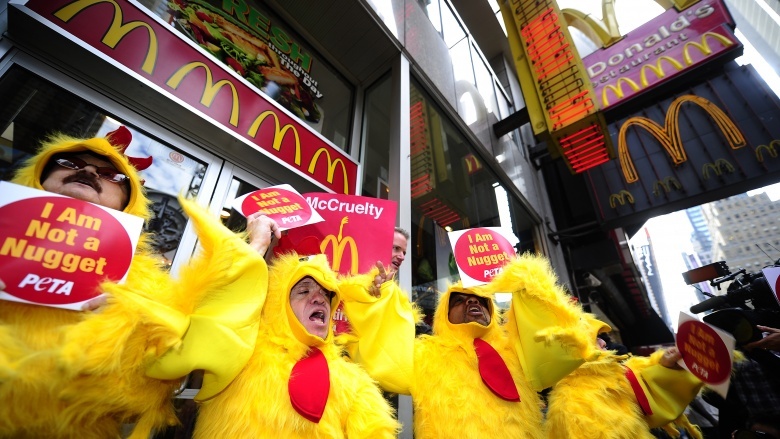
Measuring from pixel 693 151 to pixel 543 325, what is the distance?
699cm

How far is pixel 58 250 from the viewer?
93 centimetres

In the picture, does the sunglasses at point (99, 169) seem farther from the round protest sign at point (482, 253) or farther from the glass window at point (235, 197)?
the round protest sign at point (482, 253)

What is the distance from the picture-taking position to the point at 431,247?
4254 mm

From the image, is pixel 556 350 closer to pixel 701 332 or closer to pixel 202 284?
pixel 701 332

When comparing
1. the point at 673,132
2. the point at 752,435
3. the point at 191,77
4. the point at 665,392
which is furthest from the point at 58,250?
the point at 673,132

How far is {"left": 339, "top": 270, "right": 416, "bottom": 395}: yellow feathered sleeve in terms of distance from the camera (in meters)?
1.62

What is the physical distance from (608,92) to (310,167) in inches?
275

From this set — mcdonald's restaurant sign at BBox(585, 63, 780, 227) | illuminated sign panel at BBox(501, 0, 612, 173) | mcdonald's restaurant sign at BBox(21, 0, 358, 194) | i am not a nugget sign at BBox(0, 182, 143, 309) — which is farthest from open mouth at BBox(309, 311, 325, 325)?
mcdonald's restaurant sign at BBox(585, 63, 780, 227)

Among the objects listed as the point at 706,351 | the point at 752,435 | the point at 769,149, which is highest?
the point at 769,149

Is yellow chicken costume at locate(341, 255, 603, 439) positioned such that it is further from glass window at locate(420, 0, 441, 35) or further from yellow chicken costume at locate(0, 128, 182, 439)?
glass window at locate(420, 0, 441, 35)

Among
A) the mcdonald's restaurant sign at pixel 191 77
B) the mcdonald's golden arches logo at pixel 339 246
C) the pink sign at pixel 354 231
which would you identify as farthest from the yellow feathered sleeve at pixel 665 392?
the mcdonald's restaurant sign at pixel 191 77

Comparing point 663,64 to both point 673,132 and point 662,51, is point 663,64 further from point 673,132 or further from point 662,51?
point 673,132

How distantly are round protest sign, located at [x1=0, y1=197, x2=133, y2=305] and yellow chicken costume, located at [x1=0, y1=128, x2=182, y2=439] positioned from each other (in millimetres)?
93

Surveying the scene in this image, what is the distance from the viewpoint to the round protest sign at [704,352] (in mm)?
1461
